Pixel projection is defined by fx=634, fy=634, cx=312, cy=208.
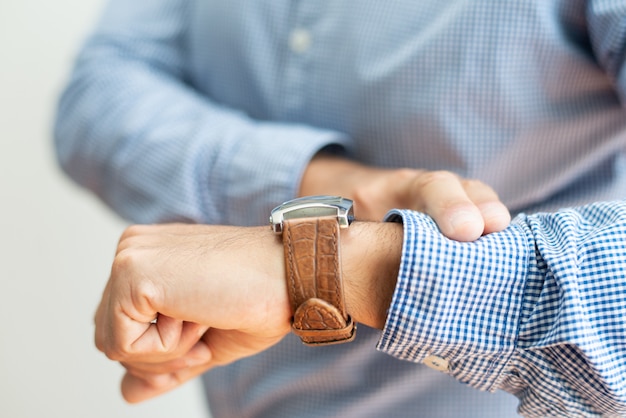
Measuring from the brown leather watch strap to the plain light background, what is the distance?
115 centimetres

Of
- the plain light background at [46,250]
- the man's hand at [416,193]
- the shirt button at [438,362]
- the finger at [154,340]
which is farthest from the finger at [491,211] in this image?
the plain light background at [46,250]

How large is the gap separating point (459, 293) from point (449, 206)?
9cm

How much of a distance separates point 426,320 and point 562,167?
341 millimetres

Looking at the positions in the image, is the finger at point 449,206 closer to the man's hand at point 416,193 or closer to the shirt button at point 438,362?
the man's hand at point 416,193

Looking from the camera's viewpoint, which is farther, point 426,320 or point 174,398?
point 174,398

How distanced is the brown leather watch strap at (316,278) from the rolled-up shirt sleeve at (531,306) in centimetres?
5

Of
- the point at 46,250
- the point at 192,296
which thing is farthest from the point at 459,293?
the point at 46,250

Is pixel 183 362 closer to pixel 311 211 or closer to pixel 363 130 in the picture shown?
pixel 311 211

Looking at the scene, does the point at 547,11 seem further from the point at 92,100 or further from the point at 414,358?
the point at 92,100

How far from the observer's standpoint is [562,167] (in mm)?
793

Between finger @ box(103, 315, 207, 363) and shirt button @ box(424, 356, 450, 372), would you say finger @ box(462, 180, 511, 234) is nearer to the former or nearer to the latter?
shirt button @ box(424, 356, 450, 372)

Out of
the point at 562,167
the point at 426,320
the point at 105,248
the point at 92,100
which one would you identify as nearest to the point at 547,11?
the point at 562,167

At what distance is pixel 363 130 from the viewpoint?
2.78 ft

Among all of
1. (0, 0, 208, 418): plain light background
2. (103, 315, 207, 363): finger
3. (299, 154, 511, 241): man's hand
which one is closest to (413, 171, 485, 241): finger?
(299, 154, 511, 241): man's hand
